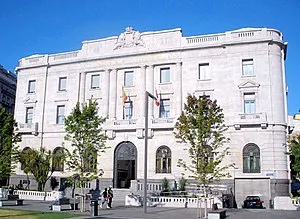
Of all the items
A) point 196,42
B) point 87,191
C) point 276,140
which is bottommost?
point 87,191

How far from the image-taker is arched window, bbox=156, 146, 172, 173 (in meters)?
39.0

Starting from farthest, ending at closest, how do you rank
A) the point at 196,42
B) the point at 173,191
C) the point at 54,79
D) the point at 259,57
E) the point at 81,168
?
the point at 54,79, the point at 196,42, the point at 259,57, the point at 173,191, the point at 81,168

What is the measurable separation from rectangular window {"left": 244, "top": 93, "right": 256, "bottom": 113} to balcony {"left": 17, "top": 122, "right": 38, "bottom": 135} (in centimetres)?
2556

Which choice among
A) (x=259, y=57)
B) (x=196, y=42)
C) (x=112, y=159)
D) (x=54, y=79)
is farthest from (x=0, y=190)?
(x=259, y=57)

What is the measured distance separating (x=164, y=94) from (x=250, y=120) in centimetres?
994

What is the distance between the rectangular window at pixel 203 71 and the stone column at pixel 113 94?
10139mm


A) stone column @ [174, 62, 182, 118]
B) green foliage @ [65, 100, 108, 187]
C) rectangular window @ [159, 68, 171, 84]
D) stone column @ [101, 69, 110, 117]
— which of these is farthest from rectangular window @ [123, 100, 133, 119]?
green foliage @ [65, 100, 108, 187]

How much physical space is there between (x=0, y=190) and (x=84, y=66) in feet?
57.4

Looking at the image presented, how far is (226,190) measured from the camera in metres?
35.6

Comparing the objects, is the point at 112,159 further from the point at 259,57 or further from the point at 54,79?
the point at 259,57

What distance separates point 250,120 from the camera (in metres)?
36.3

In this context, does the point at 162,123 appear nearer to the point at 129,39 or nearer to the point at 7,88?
the point at 129,39

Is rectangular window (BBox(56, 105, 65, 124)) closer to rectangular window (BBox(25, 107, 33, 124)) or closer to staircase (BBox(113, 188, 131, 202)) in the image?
rectangular window (BBox(25, 107, 33, 124))

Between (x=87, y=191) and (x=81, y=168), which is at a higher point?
(x=81, y=168)
